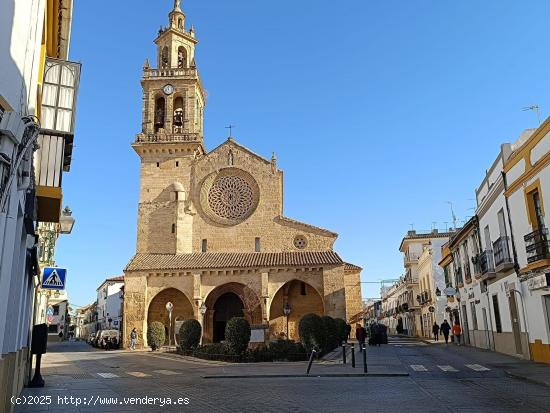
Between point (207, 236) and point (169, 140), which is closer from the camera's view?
point (207, 236)

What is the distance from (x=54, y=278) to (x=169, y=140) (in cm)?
→ 2770

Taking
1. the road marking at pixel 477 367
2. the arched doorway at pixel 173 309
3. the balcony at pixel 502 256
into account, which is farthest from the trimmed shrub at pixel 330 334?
the arched doorway at pixel 173 309

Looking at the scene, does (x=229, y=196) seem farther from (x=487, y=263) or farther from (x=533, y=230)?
(x=533, y=230)

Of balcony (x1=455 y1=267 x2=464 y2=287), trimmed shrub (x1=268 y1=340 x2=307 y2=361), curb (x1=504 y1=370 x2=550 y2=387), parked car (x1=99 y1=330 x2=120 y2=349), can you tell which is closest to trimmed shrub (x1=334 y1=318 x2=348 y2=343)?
trimmed shrub (x1=268 y1=340 x2=307 y2=361)

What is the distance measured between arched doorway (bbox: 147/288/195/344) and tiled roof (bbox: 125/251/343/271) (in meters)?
2.04

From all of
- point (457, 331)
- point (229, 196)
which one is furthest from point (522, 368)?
point (229, 196)

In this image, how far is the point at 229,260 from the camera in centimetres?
3384

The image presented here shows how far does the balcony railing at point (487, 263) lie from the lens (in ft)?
62.6

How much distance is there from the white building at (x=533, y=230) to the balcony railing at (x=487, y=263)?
2.64 m

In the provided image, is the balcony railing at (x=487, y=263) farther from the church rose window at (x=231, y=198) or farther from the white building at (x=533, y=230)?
the church rose window at (x=231, y=198)

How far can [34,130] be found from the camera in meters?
5.91

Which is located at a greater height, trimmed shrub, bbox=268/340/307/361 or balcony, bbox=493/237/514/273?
balcony, bbox=493/237/514/273

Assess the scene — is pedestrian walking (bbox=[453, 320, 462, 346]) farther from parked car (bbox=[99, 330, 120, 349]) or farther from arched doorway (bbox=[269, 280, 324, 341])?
parked car (bbox=[99, 330, 120, 349])

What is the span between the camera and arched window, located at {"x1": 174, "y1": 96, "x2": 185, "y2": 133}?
3912 cm
